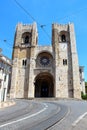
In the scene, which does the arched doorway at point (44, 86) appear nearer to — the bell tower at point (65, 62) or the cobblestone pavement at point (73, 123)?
the bell tower at point (65, 62)

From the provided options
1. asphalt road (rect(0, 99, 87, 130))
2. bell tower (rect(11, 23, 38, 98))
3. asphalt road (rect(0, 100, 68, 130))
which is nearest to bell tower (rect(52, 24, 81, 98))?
bell tower (rect(11, 23, 38, 98))

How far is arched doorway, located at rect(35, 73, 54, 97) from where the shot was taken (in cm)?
4303

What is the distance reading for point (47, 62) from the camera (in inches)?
1615

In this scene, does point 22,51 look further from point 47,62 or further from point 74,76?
point 74,76

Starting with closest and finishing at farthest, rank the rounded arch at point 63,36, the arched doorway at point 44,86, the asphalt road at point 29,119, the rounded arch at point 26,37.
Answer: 1. the asphalt road at point 29,119
2. the rounded arch at point 63,36
3. the arched doorway at point 44,86
4. the rounded arch at point 26,37

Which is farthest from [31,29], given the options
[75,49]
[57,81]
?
[57,81]

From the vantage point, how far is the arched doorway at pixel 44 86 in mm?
43031

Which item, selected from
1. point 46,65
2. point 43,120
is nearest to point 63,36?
point 46,65

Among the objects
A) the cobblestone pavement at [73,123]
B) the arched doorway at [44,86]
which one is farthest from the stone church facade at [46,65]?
the cobblestone pavement at [73,123]

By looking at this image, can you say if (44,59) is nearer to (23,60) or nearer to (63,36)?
(23,60)

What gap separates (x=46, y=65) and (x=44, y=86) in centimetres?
722

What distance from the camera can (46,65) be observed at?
40562mm

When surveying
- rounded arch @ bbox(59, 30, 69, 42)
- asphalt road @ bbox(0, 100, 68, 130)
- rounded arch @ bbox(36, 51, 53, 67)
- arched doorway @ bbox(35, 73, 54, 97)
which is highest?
rounded arch @ bbox(59, 30, 69, 42)

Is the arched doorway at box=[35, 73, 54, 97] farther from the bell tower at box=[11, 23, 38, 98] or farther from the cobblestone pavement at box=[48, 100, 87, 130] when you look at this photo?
the cobblestone pavement at box=[48, 100, 87, 130]
